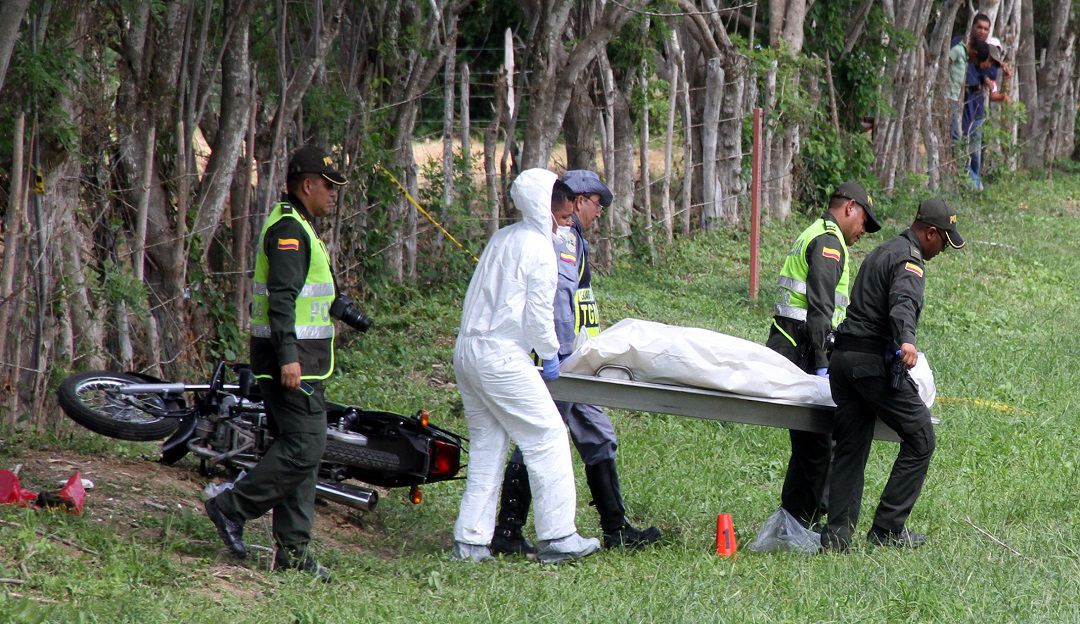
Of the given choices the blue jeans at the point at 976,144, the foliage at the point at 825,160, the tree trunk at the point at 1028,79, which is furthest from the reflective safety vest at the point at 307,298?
the tree trunk at the point at 1028,79

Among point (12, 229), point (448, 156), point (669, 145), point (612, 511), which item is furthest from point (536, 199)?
point (669, 145)

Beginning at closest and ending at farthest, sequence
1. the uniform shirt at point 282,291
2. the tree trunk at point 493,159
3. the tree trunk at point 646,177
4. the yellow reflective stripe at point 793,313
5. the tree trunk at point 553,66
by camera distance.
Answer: the uniform shirt at point 282,291
the yellow reflective stripe at point 793,313
the tree trunk at point 553,66
the tree trunk at point 493,159
the tree trunk at point 646,177

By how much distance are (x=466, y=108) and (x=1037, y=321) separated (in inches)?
238

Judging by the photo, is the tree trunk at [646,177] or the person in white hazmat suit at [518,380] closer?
the person in white hazmat suit at [518,380]

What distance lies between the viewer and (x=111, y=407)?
6602 mm

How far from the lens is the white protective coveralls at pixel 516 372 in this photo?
236 inches

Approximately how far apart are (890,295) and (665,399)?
1226 millimetres

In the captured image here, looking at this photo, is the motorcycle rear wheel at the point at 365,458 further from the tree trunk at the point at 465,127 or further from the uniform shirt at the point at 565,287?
the tree trunk at the point at 465,127

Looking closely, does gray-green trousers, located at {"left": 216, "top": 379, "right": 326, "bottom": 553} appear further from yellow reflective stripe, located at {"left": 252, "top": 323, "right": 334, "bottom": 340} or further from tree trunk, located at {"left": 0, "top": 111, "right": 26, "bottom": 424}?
tree trunk, located at {"left": 0, "top": 111, "right": 26, "bottom": 424}

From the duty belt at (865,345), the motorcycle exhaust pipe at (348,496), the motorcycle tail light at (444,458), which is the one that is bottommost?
the motorcycle exhaust pipe at (348,496)

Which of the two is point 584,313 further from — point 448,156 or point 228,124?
point 448,156

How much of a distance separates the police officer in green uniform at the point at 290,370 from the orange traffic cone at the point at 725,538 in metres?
2.00

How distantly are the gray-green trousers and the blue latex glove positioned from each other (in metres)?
1.06

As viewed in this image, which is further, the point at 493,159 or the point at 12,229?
the point at 493,159
